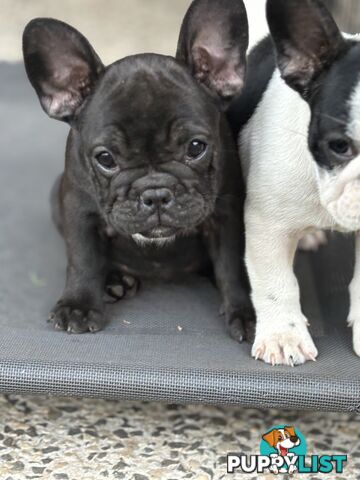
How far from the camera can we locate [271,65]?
109 inches

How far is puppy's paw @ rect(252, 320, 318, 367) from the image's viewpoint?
2498 mm

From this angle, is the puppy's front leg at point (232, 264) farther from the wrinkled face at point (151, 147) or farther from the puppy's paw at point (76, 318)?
the puppy's paw at point (76, 318)

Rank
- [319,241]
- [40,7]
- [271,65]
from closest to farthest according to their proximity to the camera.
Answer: [271,65] < [319,241] < [40,7]

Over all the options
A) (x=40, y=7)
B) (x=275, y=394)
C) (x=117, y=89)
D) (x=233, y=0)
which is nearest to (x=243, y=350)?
(x=275, y=394)

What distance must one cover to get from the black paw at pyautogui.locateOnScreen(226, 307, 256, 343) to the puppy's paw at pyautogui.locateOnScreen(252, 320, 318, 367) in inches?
3.5

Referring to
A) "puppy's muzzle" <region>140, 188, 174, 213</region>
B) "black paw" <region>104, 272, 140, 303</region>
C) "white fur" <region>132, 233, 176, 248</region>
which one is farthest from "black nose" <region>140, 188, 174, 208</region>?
"black paw" <region>104, 272, 140, 303</region>

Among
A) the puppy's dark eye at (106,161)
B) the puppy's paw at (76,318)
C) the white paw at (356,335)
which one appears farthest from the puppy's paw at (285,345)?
the puppy's dark eye at (106,161)

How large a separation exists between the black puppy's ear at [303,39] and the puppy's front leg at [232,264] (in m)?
0.51

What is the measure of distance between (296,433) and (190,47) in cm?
121

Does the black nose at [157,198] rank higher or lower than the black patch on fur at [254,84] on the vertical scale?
lower

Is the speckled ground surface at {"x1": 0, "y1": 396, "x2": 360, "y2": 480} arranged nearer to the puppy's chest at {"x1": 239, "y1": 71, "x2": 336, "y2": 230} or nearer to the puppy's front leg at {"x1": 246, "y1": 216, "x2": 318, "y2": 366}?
the puppy's front leg at {"x1": 246, "y1": 216, "x2": 318, "y2": 366}

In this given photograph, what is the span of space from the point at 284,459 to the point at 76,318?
76 cm

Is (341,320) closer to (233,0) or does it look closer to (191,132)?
(191,132)

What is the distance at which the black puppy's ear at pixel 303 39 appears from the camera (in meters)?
2.28
